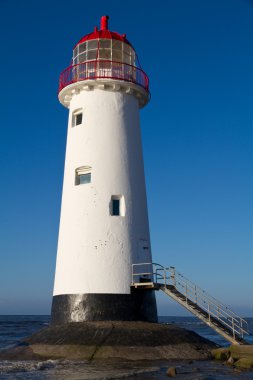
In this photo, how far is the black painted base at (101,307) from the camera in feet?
54.2

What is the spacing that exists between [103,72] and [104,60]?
50cm

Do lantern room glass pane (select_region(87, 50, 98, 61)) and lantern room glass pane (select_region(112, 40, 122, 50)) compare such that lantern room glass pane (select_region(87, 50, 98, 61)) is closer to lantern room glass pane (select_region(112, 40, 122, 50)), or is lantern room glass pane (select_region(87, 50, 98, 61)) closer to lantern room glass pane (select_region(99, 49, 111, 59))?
lantern room glass pane (select_region(99, 49, 111, 59))

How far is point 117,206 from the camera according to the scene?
59.4 ft

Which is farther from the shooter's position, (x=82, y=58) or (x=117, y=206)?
(x=82, y=58)

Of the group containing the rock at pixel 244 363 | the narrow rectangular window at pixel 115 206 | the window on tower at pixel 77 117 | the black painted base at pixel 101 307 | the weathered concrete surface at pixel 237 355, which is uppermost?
the window on tower at pixel 77 117

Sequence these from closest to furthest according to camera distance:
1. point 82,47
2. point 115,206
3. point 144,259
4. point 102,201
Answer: point 102,201, point 115,206, point 144,259, point 82,47

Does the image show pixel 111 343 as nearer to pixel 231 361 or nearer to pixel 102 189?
pixel 231 361

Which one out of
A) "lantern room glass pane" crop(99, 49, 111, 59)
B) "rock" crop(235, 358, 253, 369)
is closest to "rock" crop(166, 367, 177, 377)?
"rock" crop(235, 358, 253, 369)

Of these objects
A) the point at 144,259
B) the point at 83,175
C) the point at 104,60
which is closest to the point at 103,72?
the point at 104,60

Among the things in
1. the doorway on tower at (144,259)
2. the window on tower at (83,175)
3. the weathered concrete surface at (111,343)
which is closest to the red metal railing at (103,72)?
the window on tower at (83,175)

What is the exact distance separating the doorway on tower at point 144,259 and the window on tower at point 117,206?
1.38 metres

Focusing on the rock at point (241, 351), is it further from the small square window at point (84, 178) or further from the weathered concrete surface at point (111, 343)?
the small square window at point (84, 178)

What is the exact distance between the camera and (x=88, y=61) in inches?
773

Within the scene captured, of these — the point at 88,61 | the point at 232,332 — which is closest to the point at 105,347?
the point at 232,332
